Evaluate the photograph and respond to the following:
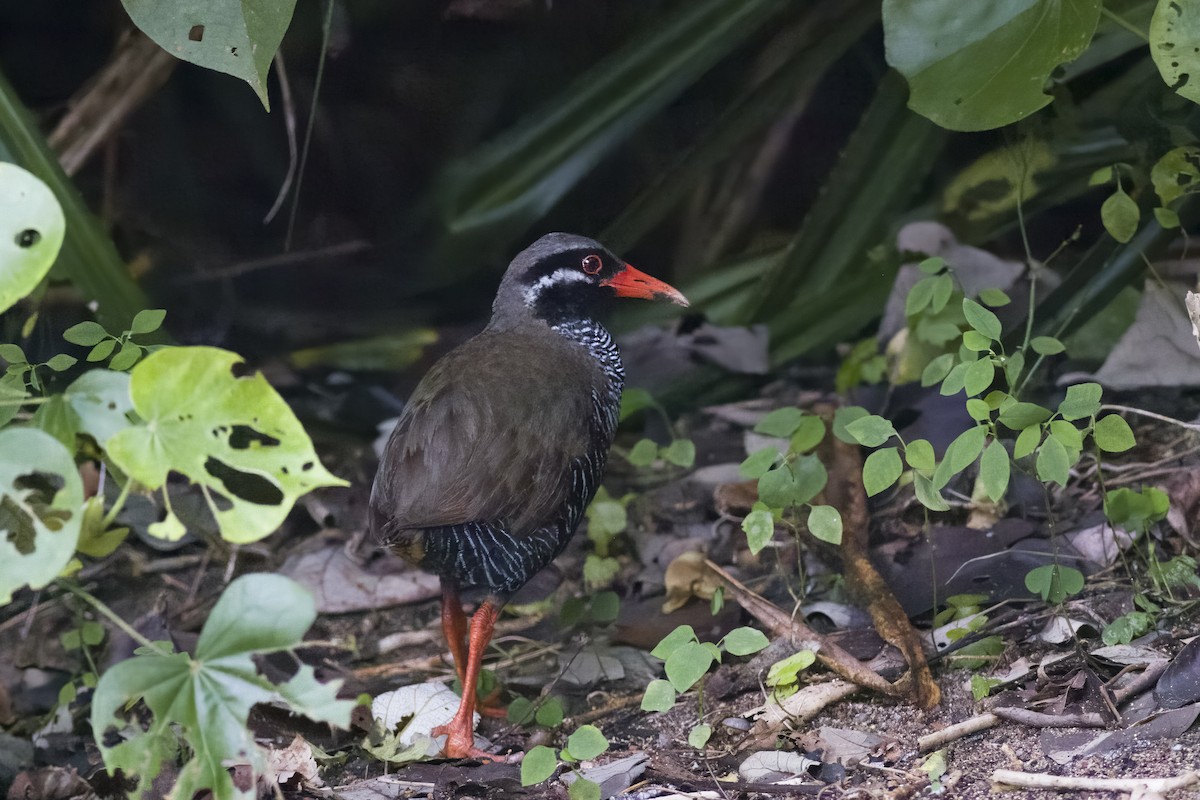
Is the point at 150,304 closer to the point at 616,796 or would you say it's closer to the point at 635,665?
the point at 635,665

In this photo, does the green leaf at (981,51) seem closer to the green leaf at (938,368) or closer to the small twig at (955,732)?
the green leaf at (938,368)

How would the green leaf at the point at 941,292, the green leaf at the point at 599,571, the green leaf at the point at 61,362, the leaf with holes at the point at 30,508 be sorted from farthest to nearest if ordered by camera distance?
the green leaf at the point at 599,571 < the green leaf at the point at 941,292 < the green leaf at the point at 61,362 < the leaf with holes at the point at 30,508

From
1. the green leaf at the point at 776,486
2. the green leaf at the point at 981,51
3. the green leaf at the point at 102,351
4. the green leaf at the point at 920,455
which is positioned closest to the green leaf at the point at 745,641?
the green leaf at the point at 776,486

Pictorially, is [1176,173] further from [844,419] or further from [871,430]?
[871,430]

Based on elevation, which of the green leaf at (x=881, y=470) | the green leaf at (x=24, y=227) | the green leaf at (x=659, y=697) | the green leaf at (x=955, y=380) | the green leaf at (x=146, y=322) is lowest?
the green leaf at (x=659, y=697)

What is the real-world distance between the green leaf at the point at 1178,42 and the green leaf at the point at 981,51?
209mm

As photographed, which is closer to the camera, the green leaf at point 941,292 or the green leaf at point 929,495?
the green leaf at point 929,495

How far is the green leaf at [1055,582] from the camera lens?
271 cm

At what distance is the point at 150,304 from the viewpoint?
3840 mm

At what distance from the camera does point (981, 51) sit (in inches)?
115

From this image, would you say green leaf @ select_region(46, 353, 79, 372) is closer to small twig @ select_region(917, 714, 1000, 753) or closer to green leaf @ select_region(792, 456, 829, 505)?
green leaf @ select_region(792, 456, 829, 505)

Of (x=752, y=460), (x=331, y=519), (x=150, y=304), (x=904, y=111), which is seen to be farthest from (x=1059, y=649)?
(x=150, y=304)

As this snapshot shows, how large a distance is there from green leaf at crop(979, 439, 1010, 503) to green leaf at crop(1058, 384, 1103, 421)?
170 mm

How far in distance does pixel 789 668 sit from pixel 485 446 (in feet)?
3.03
